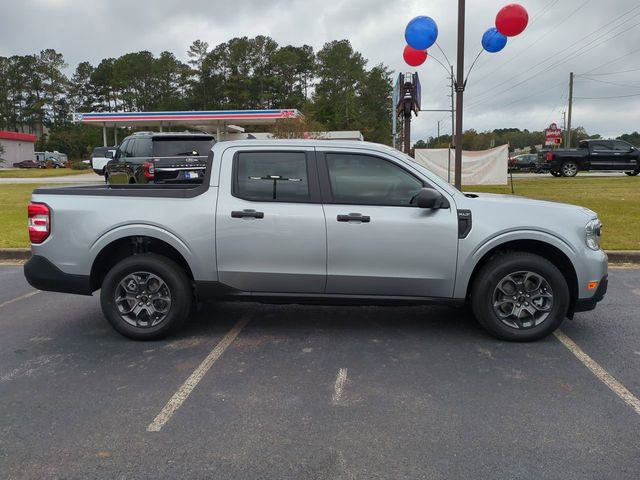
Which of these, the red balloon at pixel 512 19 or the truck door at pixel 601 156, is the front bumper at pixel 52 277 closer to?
the red balloon at pixel 512 19

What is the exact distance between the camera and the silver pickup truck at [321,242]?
429 centimetres

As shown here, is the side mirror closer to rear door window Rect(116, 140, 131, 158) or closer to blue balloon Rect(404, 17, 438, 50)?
blue balloon Rect(404, 17, 438, 50)

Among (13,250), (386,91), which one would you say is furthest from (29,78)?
(13,250)

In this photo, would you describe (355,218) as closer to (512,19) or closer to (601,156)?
(512,19)

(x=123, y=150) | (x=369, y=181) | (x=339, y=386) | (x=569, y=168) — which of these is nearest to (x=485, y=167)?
(x=569, y=168)

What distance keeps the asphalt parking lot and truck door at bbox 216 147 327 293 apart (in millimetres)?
594

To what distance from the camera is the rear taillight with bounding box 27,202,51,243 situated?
4469mm

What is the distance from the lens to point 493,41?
11.3 meters

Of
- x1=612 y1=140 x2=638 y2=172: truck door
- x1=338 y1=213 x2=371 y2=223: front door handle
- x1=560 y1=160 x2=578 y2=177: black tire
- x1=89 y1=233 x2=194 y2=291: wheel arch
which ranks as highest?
x1=612 y1=140 x2=638 y2=172: truck door

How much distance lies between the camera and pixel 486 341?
14.8ft

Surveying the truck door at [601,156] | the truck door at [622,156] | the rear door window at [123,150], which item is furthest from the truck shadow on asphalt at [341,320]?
the truck door at [622,156]

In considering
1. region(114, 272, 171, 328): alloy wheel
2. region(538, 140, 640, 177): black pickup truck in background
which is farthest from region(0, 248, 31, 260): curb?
region(538, 140, 640, 177): black pickup truck in background

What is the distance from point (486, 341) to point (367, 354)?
1.11 m

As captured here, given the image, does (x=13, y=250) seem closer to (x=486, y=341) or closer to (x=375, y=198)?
(x=375, y=198)
